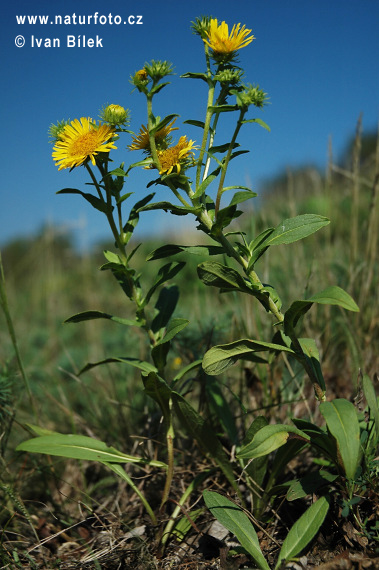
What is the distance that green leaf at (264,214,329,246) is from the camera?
1.16 metres

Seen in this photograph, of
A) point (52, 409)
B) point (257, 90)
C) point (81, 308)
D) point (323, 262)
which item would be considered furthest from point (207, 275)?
point (81, 308)

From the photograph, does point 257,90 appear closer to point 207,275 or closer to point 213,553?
point 207,275

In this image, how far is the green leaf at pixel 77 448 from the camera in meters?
1.33

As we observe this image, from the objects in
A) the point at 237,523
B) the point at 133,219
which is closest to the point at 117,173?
the point at 133,219

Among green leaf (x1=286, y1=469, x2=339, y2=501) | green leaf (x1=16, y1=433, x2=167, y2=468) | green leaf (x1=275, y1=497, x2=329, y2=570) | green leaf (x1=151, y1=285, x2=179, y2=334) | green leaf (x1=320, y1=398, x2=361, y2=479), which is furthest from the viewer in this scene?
green leaf (x1=151, y1=285, x2=179, y2=334)

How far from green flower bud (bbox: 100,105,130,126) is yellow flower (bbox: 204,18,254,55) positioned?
26 centimetres

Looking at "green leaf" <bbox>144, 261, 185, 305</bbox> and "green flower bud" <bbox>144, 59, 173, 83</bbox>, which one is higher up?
→ "green flower bud" <bbox>144, 59, 173, 83</bbox>

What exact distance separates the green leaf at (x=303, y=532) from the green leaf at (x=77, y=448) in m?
0.39

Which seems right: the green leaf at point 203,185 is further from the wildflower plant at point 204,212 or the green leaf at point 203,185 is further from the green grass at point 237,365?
the green grass at point 237,365

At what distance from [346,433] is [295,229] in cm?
48

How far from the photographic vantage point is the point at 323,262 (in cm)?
239

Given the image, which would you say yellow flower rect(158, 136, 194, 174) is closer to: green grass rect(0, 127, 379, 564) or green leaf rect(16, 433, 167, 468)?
green grass rect(0, 127, 379, 564)

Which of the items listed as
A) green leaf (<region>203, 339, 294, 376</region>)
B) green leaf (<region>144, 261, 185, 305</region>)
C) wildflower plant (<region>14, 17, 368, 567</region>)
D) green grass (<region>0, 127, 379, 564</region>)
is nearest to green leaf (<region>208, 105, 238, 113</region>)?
wildflower plant (<region>14, 17, 368, 567</region>)

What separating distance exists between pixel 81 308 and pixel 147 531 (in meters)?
3.82
